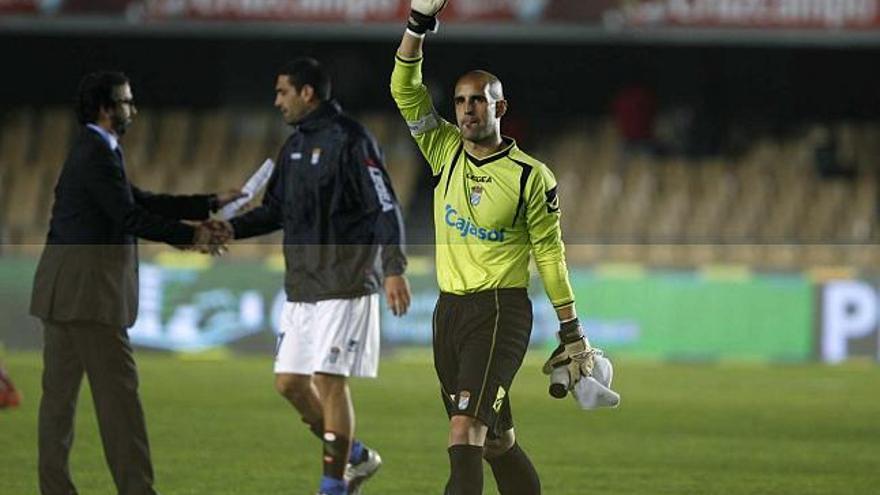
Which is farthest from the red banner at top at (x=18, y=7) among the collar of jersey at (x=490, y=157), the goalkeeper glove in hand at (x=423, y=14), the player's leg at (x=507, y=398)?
the player's leg at (x=507, y=398)

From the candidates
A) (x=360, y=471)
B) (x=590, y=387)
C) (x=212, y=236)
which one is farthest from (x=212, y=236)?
(x=590, y=387)

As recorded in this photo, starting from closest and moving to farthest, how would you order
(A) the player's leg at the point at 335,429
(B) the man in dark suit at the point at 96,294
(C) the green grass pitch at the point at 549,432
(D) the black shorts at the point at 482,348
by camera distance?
(D) the black shorts at the point at 482,348 < (B) the man in dark suit at the point at 96,294 < (A) the player's leg at the point at 335,429 < (C) the green grass pitch at the point at 549,432

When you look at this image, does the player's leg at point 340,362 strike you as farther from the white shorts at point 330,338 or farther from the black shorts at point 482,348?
the black shorts at point 482,348

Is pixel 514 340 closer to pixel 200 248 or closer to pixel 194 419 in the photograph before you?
pixel 200 248

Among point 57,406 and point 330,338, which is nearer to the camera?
point 57,406

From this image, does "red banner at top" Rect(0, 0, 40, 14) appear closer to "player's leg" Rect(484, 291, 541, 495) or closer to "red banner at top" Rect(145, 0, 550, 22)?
"red banner at top" Rect(145, 0, 550, 22)

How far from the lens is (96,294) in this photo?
9.05 metres

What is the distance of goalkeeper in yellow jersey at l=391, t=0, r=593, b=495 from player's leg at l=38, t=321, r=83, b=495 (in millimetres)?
1848

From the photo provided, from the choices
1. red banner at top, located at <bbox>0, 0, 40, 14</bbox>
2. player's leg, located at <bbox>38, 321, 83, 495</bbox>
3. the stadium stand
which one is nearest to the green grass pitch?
player's leg, located at <bbox>38, 321, 83, 495</bbox>

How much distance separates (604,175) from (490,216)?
17.9 metres

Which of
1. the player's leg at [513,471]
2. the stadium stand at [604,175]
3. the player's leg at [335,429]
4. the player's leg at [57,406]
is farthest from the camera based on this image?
the stadium stand at [604,175]

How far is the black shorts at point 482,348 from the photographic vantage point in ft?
27.8

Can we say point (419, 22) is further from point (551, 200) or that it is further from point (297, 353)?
point (297, 353)

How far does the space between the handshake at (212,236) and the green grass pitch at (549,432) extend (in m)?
1.71
